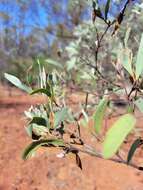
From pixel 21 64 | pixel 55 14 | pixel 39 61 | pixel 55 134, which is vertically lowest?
pixel 21 64

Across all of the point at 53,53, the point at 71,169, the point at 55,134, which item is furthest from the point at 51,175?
the point at 53,53

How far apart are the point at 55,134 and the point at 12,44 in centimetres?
1522

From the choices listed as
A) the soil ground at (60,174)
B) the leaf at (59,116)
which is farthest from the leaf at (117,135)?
the soil ground at (60,174)

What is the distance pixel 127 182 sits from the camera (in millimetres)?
5043

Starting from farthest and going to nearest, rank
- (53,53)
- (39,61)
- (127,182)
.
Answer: (53,53) → (127,182) → (39,61)

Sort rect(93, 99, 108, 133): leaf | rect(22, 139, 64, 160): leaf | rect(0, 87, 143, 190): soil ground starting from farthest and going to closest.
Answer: rect(0, 87, 143, 190): soil ground → rect(22, 139, 64, 160): leaf → rect(93, 99, 108, 133): leaf

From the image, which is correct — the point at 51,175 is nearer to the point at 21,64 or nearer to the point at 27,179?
the point at 27,179

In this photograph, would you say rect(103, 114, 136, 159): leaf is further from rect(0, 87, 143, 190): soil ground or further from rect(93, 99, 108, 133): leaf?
rect(0, 87, 143, 190): soil ground

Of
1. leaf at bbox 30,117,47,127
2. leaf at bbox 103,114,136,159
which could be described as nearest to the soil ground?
leaf at bbox 30,117,47,127

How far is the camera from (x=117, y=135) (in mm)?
1156

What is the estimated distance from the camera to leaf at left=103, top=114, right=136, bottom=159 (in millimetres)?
1123

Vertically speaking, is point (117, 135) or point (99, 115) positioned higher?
point (117, 135)

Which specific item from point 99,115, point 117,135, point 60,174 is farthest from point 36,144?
point 60,174

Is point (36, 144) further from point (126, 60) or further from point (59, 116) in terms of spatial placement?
point (126, 60)
